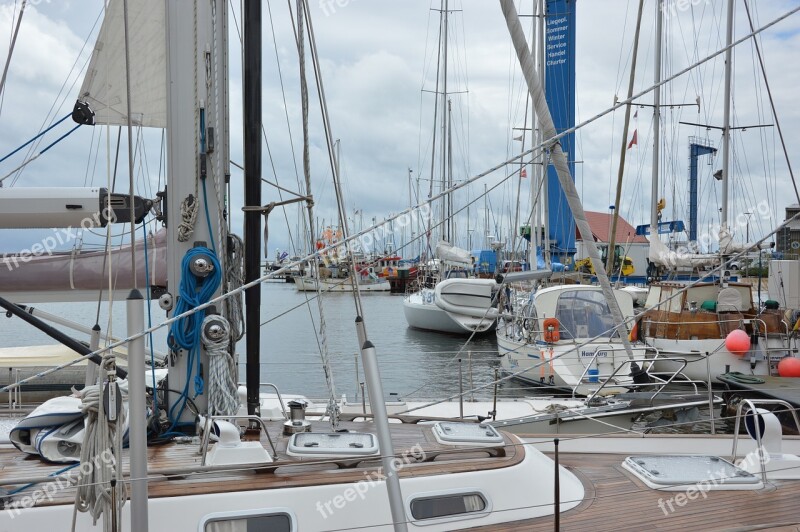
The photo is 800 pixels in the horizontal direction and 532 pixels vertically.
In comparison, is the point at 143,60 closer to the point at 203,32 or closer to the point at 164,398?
the point at 203,32

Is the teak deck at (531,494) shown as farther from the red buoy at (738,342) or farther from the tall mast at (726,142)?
the tall mast at (726,142)

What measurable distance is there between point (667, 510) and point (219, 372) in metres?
2.89

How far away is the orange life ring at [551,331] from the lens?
591 inches

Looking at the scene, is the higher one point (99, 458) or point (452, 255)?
point (452, 255)

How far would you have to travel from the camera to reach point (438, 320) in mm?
30141

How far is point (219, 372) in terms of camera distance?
4.31m

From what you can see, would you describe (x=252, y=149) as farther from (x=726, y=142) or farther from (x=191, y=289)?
(x=726, y=142)

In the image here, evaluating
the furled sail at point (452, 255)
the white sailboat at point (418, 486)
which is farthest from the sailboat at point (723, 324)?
the furled sail at point (452, 255)

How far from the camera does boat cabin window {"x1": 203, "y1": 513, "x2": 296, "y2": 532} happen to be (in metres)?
3.51

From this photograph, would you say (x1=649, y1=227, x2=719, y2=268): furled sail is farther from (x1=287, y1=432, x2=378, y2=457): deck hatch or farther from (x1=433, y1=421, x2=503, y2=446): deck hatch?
(x1=287, y1=432, x2=378, y2=457): deck hatch

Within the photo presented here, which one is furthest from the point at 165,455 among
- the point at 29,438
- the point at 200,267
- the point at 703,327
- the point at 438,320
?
the point at 438,320

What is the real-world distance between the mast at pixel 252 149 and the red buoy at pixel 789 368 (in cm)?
1256

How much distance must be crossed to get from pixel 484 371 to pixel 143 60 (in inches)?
648

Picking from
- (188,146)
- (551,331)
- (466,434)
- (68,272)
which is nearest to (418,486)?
(466,434)
